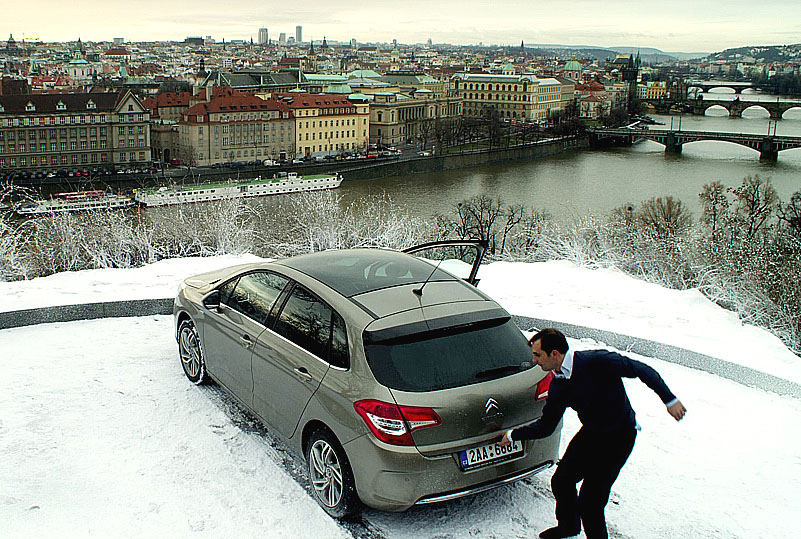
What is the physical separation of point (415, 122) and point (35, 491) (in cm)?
7354

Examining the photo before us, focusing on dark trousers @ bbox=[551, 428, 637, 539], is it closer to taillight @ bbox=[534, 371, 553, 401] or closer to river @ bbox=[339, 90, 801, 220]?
taillight @ bbox=[534, 371, 553, 401]

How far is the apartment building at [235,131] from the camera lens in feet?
184

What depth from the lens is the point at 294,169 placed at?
4884 cm

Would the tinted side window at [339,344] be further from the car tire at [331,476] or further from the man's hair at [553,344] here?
the man's hair at [553,344]

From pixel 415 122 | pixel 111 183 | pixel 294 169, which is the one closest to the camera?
pixel 111 183

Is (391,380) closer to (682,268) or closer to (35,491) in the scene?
(35,491)

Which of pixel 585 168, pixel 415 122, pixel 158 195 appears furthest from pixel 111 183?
pixel 415 122

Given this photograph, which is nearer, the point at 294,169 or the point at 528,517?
the point at 528,517

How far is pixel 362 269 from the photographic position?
3637 millimetres

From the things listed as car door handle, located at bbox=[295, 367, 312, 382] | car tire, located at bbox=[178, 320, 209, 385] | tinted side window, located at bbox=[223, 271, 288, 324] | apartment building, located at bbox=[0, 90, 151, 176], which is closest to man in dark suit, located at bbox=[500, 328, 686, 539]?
car door handle, located at bbox=[295, 367, 312, 382]

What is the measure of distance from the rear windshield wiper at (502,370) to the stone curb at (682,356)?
189 cm

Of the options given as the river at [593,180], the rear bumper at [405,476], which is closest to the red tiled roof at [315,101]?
the river at [593,180]

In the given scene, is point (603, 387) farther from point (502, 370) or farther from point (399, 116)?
point (399, 116)

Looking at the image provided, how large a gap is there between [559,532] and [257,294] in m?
1.68
